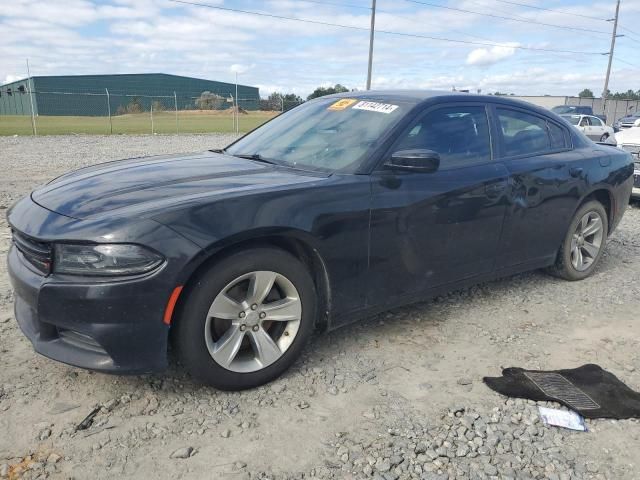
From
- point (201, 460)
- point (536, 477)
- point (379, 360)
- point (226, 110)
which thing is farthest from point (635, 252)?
point (226, 110)

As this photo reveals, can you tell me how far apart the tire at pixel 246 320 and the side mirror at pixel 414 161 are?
33.7 inches

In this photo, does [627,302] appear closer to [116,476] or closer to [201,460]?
[201,460]

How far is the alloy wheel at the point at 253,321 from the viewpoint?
9.04 feet

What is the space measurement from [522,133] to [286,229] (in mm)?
2362

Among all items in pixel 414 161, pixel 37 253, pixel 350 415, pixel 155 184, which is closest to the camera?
pixel 37 253

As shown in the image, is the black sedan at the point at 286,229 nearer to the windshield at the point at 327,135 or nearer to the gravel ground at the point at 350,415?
the windshield at the point at 327,135

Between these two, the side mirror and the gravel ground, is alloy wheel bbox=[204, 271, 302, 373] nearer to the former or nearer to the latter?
the gravel ground

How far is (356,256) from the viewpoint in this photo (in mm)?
3127

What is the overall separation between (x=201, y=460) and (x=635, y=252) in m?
5.41

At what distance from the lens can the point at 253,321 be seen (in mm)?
2854

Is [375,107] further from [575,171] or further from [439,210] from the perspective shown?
[575,171]

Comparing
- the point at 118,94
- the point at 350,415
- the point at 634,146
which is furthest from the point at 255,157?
the point at 118,94

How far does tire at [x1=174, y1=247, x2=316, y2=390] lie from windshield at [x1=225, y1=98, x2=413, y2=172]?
0.80 meters

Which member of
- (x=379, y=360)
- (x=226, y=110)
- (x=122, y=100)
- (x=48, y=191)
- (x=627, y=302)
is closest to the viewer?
(x=48, y=191)
